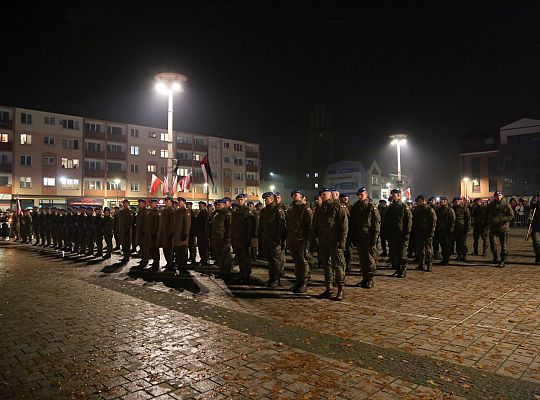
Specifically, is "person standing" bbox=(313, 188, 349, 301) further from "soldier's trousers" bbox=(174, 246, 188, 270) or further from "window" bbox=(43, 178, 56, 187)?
"window" bbox=(43, 178, 56, 187)

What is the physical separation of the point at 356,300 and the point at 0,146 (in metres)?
56.4

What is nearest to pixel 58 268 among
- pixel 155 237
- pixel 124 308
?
pixel 155 237

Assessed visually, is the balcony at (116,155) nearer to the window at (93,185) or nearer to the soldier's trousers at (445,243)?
the window at (93,185)

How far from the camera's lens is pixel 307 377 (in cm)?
457

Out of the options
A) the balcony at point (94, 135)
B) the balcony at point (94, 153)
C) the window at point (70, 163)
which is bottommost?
the window at point (70, 163)

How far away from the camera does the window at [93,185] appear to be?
58188 millimetres

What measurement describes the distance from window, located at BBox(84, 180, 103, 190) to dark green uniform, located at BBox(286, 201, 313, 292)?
55118mm

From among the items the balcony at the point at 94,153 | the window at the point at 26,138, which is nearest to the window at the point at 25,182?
the window at the point at 26,138

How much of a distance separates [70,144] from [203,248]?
50.4 meters

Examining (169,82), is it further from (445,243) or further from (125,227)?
(445,243)

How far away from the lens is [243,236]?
1048 centimetres

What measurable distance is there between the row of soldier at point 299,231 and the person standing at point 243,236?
0.03 m

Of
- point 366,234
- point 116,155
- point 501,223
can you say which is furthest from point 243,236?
point 116,155

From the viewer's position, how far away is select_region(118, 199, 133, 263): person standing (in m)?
14.8
